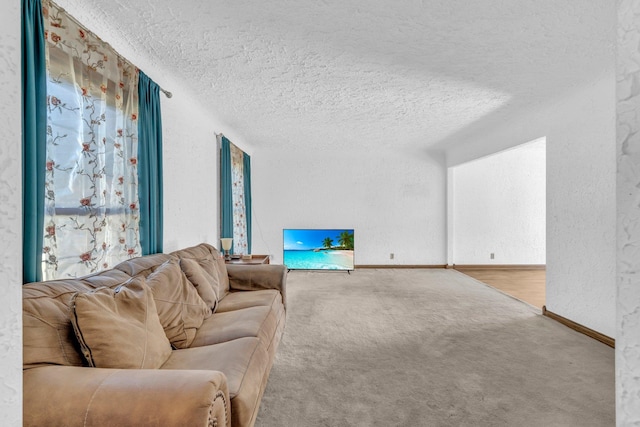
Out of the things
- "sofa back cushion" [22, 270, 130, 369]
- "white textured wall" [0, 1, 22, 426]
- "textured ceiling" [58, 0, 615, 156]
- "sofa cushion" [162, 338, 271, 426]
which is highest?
"textured ceiling" [58, 0, 615, 156]

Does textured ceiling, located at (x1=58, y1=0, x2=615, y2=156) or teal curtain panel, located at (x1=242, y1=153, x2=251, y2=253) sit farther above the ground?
textured ceiling, located at (x1=58, y1=0, x2=615, y2=156)

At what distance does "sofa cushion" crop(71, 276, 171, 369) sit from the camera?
1.33 metres

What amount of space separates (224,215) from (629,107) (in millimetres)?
4417

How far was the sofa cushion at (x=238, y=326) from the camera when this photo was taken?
1.98 metres

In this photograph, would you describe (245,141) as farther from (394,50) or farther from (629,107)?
(629,107)

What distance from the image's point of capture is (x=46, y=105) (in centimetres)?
159

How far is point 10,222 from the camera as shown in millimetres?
621

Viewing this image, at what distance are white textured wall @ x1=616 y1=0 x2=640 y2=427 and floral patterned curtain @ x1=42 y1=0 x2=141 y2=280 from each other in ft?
6.96

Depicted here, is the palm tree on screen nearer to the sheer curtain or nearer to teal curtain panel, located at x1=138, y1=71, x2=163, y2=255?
the sheer curtain

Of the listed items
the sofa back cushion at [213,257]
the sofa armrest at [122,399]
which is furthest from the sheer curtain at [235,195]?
the sofa armrest at [122,399]

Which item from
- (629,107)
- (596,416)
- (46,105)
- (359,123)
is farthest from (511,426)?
(359,123)

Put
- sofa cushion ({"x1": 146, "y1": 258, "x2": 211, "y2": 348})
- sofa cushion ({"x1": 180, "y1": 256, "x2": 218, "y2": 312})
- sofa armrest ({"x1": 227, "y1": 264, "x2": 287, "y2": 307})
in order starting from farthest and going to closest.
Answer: sofa armrest ({"x1": 227, "y1": 264, "x2": 287, "y2": 307}) < sofa cushion ({"x1": 180, "y1": 256, "x2": 218, "y2": 312}) < sofa cushion ({"x1": 146, "y1": 258, "x2": 211, "y2": 348})

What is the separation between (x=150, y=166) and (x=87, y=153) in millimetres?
657

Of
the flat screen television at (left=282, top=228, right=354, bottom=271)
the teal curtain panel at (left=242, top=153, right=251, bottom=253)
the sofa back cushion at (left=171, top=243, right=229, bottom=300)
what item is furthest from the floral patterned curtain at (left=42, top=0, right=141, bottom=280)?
the flat screen television at (left=282, top=228, right=354, bottom=271)
